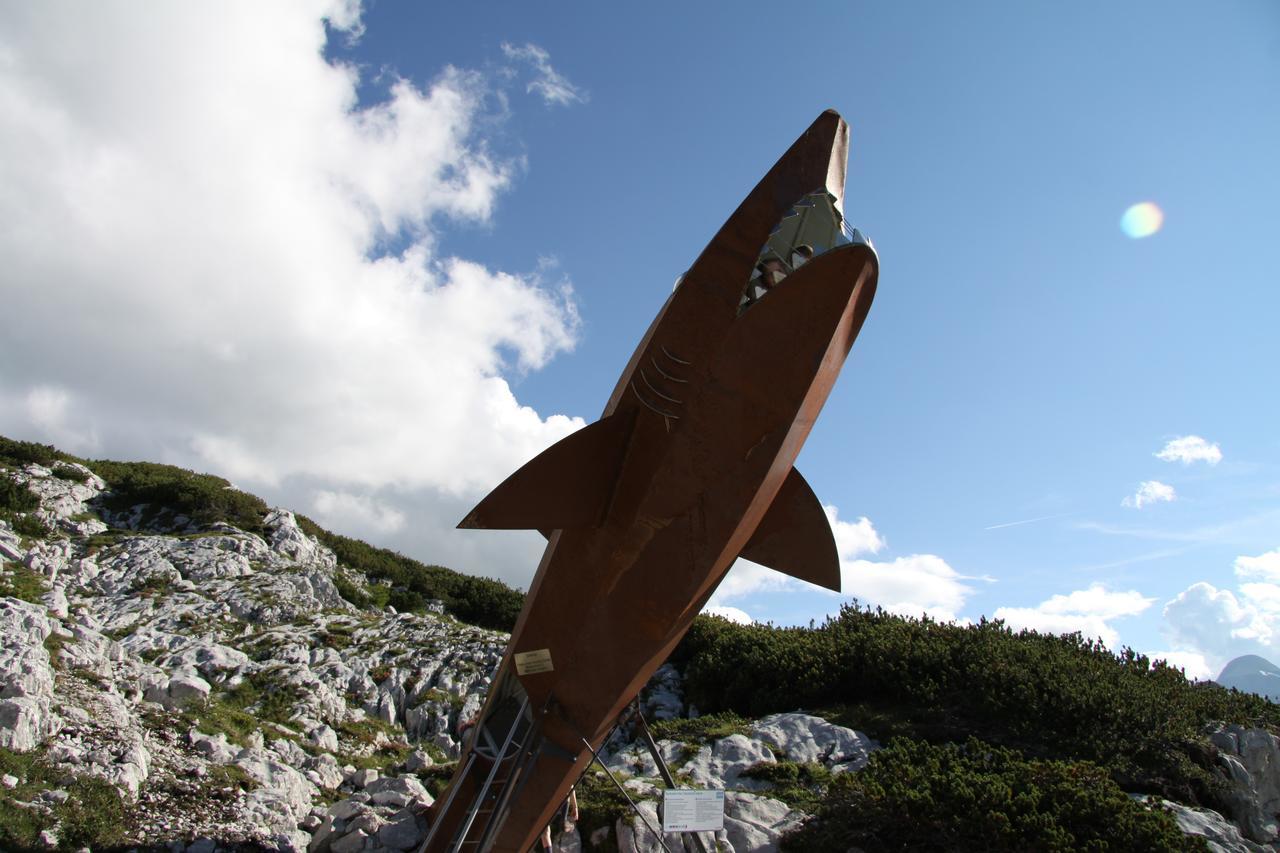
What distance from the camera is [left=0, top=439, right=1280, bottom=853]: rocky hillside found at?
30.5ft

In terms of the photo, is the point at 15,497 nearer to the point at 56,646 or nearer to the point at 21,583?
the point at 21,583

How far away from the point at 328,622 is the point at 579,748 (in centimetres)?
1648

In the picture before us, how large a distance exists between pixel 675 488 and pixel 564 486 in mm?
1416

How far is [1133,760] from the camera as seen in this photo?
11.9 metres

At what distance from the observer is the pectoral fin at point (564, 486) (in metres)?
7.93

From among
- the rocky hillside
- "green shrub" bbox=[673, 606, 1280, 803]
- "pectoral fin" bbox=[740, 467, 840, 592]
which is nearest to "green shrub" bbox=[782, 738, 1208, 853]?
the rocky hillside

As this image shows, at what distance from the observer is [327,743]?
51.9ft

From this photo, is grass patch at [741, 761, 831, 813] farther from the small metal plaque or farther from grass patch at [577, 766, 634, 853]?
the small metal plaque

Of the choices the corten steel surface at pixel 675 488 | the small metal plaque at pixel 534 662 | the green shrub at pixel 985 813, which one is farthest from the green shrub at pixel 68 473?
the green shrub at pixel 985 813

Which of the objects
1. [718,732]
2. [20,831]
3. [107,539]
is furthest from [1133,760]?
[107,539]

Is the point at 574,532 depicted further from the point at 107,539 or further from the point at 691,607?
the point at 107,539

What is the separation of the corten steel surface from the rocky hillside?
1.81 metres

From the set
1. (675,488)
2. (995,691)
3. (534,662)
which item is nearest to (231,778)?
(534,662)

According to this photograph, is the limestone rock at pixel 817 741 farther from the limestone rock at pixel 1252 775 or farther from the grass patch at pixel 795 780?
the limestone rock at pixel 1252 775
